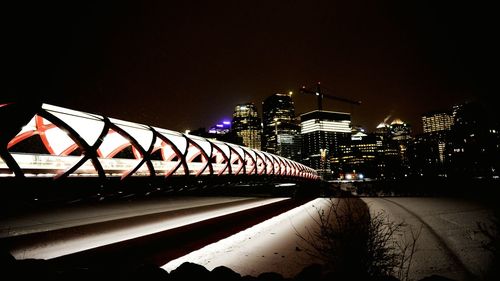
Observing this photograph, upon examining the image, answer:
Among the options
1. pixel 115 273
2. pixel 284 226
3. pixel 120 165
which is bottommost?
pixel 284 226

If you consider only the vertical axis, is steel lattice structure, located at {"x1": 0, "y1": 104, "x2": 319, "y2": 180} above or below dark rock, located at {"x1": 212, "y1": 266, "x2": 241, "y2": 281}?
above

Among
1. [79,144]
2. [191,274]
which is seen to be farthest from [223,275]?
[79,144]

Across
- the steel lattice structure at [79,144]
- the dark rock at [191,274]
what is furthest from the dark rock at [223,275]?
the steel lattice structure at [79,144]

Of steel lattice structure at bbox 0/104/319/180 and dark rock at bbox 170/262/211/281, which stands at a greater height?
steel lattice structure at bbox 0/104/319/180

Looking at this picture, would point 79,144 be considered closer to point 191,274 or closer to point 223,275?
point 191,274

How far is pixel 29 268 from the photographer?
20.0 feet

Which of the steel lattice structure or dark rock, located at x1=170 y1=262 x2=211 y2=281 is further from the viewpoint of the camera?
the steel lattice structure

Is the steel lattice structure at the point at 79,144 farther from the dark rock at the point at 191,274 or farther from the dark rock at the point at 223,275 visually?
the dark rock at the point at 223,275

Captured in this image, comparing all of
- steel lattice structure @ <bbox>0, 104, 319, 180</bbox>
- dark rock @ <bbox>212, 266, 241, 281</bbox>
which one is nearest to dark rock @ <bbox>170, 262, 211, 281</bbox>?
dark rock @ <bbox>212, 266, 241, 281</bbox>

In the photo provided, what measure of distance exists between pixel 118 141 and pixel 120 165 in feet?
9.75

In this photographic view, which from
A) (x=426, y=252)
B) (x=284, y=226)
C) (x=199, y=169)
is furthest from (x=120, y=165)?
(x=426, y=252)

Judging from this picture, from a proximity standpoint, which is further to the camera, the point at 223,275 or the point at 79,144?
the point at 79,144

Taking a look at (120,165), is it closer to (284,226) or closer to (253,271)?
(253,271)

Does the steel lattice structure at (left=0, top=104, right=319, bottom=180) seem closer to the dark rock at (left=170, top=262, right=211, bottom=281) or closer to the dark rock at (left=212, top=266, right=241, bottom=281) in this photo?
the dark rock at (left=170, top=262, right=211, bottom=281)
